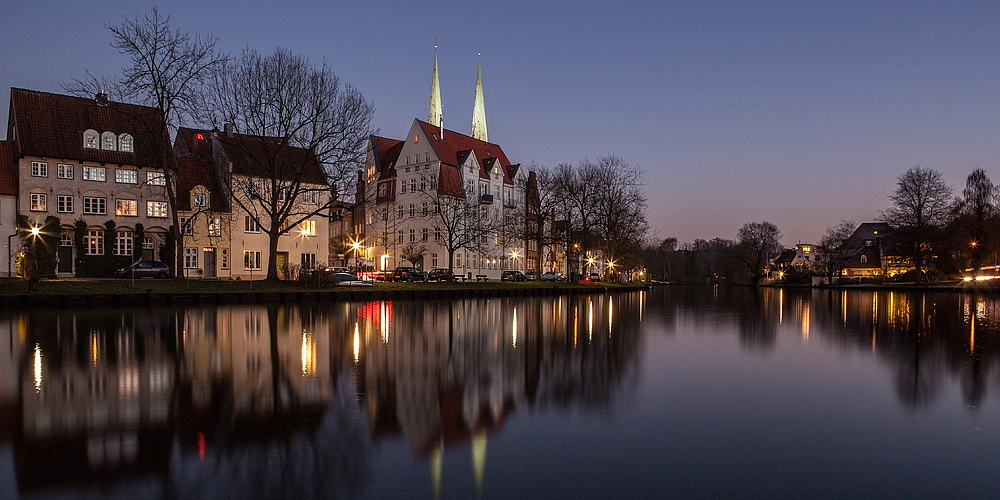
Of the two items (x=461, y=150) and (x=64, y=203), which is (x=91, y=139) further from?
(x=461, y=150)

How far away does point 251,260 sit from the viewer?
174ft

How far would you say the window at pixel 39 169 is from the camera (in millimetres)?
44094

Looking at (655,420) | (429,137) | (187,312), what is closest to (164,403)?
(655,420)

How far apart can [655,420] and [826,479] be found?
2.48 m

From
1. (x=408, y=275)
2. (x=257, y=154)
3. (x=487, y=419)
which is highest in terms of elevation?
(x=257, y=154)

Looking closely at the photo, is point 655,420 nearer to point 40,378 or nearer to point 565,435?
point 565,435

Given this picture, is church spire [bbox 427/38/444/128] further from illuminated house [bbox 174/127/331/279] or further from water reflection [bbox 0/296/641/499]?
water reflection [bbox 0/296/641/499]

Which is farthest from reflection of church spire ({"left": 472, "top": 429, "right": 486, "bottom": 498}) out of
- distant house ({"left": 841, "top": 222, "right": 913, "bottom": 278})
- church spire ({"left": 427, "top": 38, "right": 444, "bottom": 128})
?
distant house ({"left": 841, "top": 222, "right": 913, "bottom": 278})

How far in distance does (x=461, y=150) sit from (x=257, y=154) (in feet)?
90.8

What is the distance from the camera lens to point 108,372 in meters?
11.2

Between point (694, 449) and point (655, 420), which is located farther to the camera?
point (655, 420)

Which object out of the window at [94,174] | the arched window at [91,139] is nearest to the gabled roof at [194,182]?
the window at [94,174]

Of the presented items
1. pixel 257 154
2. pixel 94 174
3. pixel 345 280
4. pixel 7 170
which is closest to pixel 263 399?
pixel 345 280

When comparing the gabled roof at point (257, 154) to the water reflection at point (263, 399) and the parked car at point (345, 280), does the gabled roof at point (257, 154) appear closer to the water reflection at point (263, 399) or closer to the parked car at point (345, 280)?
the parked car at point (345, 280)
